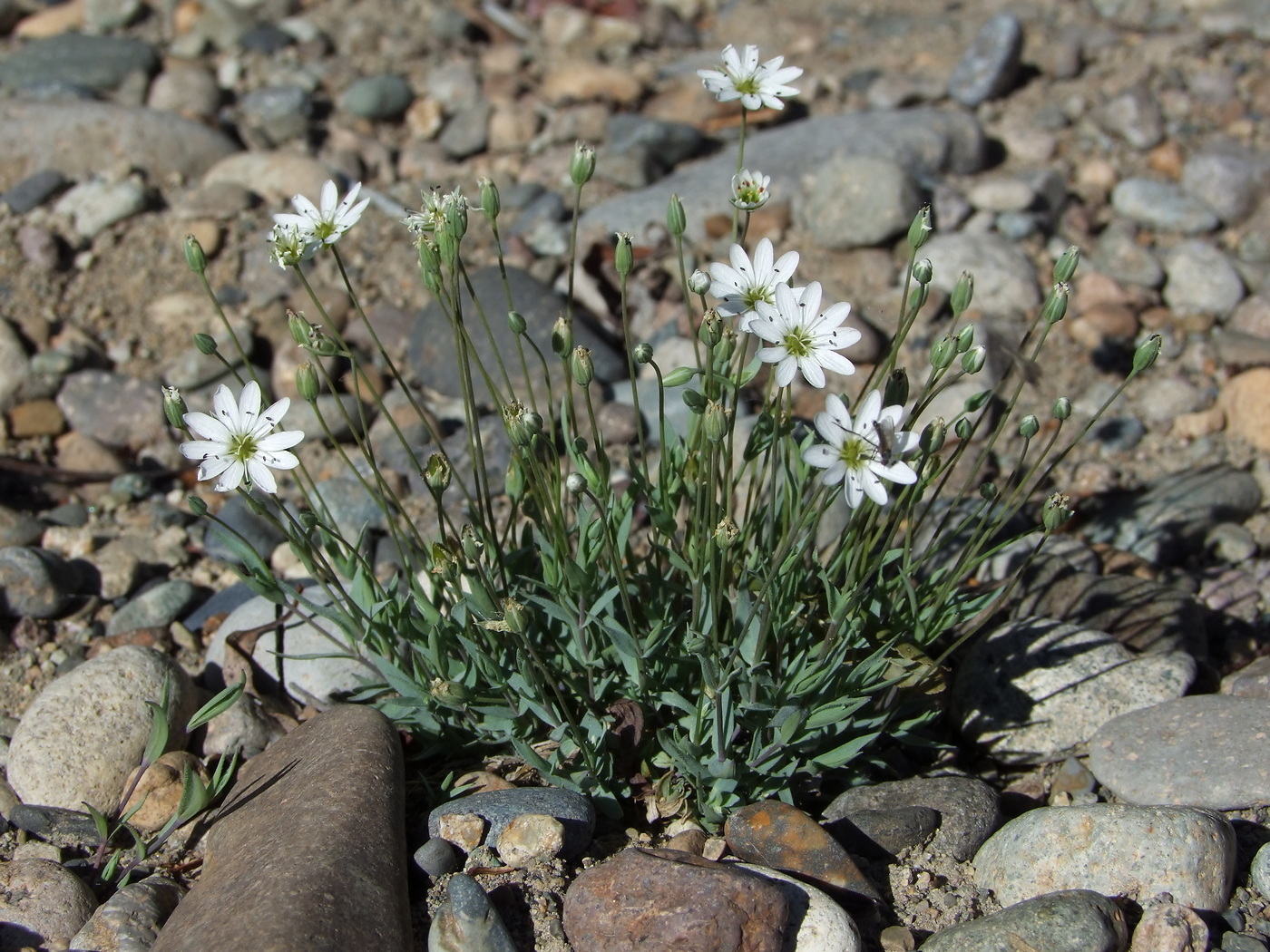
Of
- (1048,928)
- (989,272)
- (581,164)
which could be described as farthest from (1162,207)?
(1048,928)

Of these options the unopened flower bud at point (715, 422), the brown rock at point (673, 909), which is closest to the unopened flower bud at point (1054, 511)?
the unopened flower bud at point (715, 422)

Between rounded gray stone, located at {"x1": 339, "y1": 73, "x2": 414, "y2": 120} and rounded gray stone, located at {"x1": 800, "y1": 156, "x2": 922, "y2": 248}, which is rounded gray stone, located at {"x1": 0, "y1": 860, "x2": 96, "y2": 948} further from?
rounded gray stone, located at {"x1": 339, "y1": 73, "x2": 414, "y2": 120}

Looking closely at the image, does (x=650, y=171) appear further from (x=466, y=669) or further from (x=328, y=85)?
(x=466, y=669)

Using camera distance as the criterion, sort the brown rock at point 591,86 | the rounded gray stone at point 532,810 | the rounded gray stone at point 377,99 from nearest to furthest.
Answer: the rounded gray stone at point 532,810, the rounded gray stone at point 377,99, the brown rock at point 591,86

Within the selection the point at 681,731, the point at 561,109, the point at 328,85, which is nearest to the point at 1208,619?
the point at 681,731

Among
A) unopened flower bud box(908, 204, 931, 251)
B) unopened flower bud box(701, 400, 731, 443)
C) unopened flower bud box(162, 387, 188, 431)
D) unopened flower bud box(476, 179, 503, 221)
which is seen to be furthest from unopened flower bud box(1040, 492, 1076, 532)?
unopened flower bud box(162, 387, 188, 431)

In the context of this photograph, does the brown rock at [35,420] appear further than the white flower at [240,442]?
Yes

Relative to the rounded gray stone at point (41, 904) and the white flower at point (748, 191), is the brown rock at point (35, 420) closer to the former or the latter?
the rounded gray stone at point (41, 904)

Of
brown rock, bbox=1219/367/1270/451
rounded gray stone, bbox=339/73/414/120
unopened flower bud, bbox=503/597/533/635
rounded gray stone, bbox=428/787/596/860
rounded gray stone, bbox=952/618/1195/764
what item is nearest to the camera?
unopened flower bud, bbox=503/597/533/635
